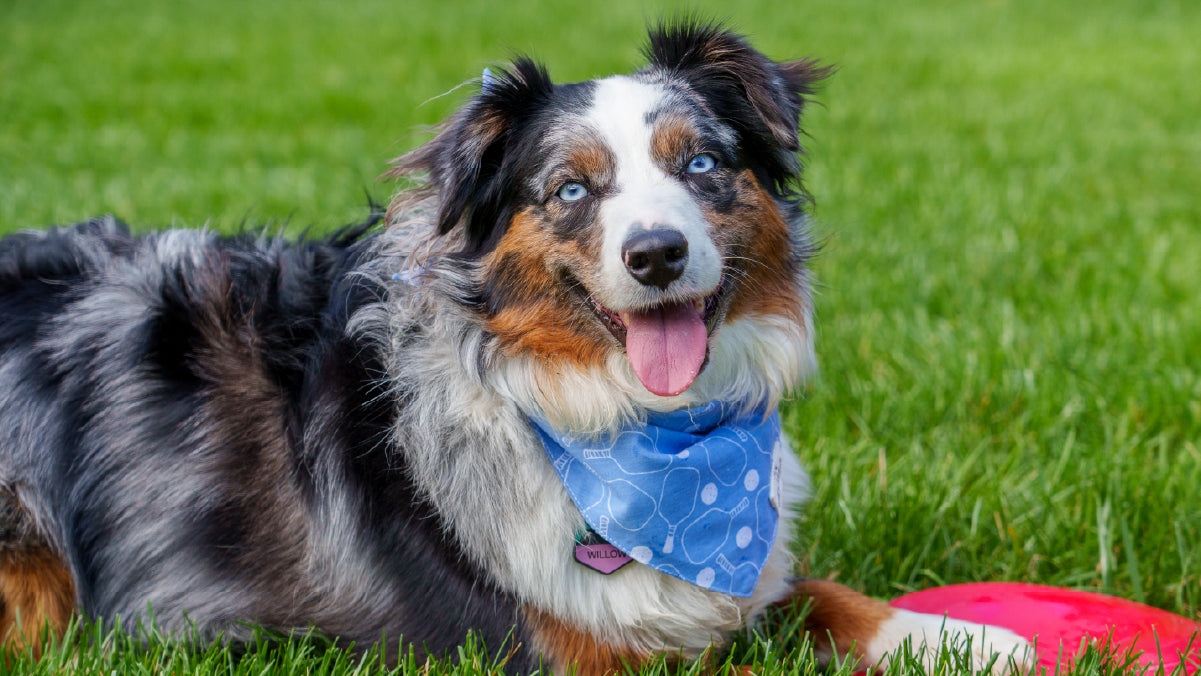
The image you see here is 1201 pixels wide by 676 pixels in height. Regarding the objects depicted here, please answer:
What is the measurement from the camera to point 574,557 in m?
2.95

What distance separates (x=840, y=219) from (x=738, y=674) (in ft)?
16.7

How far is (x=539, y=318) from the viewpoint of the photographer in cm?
298

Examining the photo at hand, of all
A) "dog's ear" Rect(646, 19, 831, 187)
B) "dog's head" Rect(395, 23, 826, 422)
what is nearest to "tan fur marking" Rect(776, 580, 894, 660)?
"dog's head" Rect(395, 23, 826, 422)

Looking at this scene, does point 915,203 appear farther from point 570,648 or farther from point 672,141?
point 570,648

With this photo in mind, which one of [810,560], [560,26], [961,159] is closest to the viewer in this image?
[810,560]

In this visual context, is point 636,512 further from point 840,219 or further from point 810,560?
point 840,219

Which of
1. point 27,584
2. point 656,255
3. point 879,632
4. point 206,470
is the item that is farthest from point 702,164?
point 27,584

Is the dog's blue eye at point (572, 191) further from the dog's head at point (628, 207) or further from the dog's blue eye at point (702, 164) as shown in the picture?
the dog's blue eye at point (702, 164)

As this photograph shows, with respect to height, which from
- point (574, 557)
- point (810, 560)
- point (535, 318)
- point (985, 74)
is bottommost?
point (810, 560)

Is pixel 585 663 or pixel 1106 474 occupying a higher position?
pixel 1106 474

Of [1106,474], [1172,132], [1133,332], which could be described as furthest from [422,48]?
[1106,474]

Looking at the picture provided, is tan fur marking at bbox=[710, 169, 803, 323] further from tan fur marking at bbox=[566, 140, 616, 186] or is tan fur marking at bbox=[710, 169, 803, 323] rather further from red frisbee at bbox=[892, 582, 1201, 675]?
red frisbee at bbox=[892, 582, 1201, 675]

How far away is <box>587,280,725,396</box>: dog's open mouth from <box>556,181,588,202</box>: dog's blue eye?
29 cm

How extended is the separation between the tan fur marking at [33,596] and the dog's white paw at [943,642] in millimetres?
2382
